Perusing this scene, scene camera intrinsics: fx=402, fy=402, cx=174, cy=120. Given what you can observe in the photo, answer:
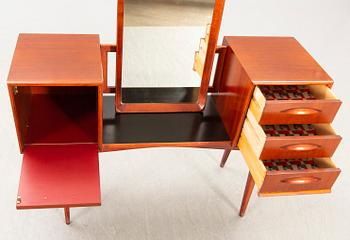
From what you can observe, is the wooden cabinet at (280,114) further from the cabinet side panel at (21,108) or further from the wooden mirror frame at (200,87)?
the cabinet side panel at (21,108)

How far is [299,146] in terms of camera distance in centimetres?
133

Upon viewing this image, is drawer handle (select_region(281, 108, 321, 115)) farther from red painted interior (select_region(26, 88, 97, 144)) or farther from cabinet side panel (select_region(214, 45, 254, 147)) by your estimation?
red painted interior (select_region(26, 88, 97, 144))

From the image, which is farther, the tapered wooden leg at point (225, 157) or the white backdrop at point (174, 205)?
the tapered wooden leg at point (225, 157)

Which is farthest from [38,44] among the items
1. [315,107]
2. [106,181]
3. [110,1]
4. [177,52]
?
[110,1]

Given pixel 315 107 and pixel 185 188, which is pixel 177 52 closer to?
pixel 315 107

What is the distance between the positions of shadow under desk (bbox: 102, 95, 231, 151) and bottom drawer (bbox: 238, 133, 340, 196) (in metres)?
0.12

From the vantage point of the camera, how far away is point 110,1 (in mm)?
2955

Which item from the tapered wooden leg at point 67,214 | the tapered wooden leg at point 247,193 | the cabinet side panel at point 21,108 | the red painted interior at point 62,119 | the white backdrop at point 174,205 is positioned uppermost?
the cabinet side panel at point 21,108

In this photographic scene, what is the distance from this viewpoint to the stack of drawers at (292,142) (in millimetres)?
1292

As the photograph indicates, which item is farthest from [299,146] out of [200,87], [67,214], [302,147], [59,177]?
[67,214]

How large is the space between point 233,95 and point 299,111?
0.25 meters

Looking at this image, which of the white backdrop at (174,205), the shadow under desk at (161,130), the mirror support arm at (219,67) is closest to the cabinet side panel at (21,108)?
the shadow under desk at (161,130)

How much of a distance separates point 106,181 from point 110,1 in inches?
65.1

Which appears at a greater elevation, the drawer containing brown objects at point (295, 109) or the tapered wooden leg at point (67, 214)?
the drawer containing brown objects at point (295, 109)
